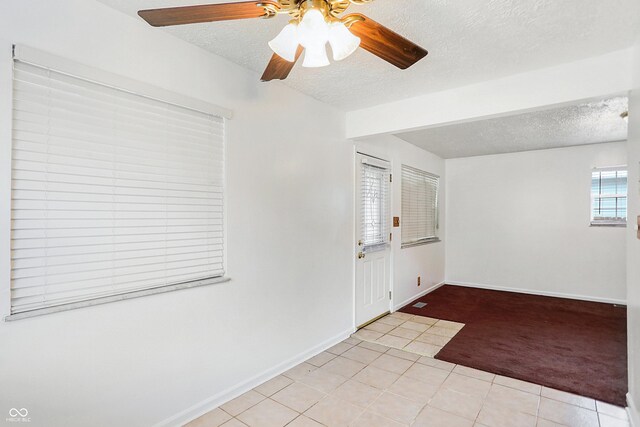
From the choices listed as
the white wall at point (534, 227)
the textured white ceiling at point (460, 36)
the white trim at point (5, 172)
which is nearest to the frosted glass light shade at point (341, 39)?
the textured white ceiling at point (460, 36)

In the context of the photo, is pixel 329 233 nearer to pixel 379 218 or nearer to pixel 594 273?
pixel 379 218

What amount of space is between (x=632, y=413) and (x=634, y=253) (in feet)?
3.28

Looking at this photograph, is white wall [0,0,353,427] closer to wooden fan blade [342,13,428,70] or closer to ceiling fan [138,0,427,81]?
ceiling fan [138,0,427,81]

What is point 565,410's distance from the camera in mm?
2234

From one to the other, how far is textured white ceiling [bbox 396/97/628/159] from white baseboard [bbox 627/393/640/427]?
2.44 m

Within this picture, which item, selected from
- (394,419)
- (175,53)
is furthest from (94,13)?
(394,419)

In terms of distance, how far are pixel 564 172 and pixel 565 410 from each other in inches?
162

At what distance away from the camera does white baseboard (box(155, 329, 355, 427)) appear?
2.06 metres

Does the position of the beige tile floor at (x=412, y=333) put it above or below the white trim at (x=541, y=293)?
below

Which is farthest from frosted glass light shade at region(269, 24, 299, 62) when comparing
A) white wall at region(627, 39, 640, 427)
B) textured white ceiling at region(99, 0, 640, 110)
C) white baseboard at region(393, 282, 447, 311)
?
white baseboard at region(393, 282, 447, 311)

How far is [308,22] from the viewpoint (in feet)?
4.22

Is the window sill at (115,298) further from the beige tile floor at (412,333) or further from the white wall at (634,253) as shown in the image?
the white wall at (634,253)

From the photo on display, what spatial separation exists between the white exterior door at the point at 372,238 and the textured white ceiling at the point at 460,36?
129 centimetres

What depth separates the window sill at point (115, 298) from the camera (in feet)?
4.88
